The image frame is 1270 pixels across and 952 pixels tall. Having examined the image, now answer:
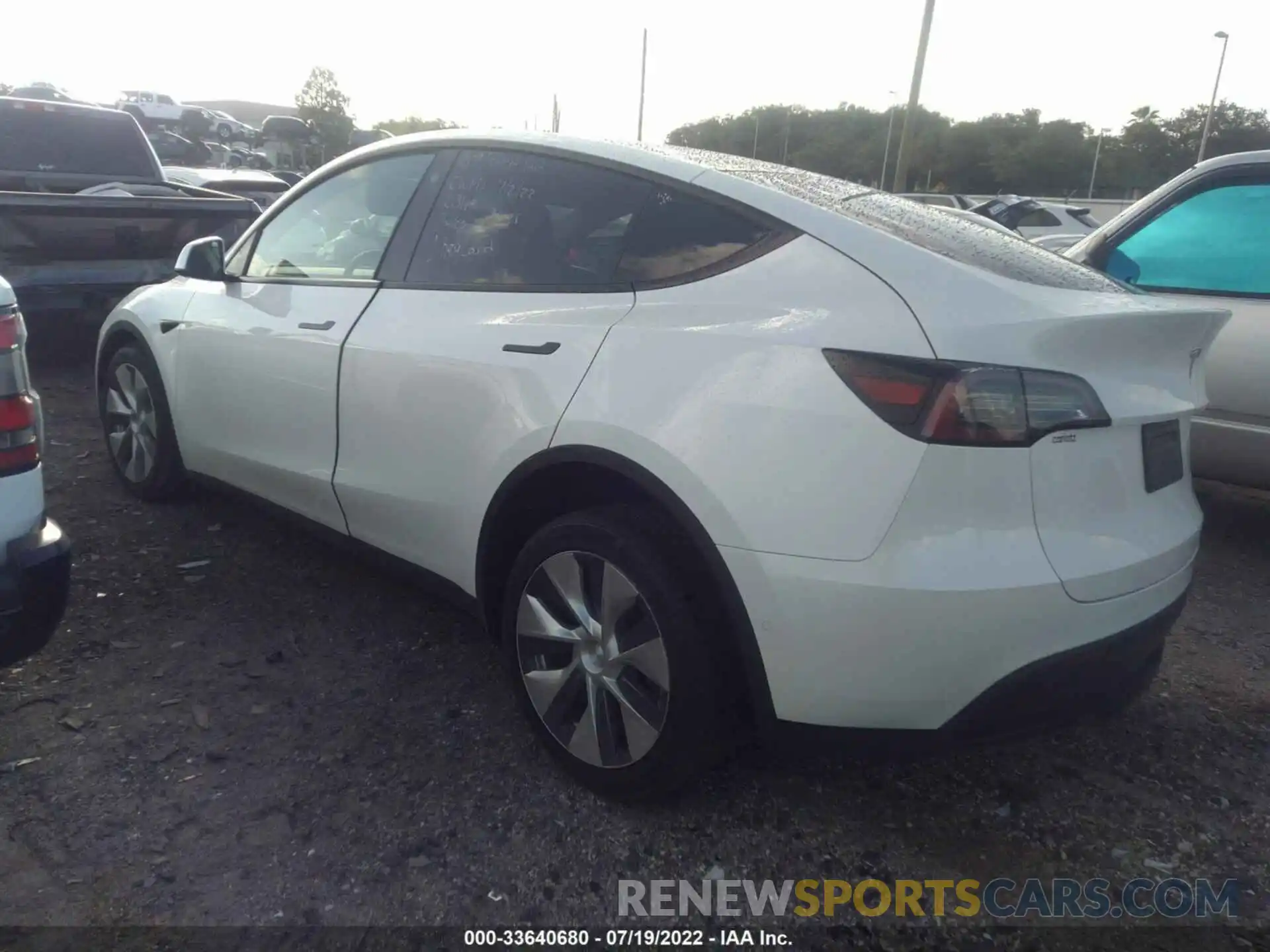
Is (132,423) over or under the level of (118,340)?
under

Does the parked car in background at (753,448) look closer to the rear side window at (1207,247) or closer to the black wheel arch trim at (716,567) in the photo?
the black wheel arch trim at (716,567)

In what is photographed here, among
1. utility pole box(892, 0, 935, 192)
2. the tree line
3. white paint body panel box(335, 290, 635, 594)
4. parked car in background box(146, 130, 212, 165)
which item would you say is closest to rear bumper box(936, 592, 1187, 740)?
white paint body panel box(335, 290, 635, 594)

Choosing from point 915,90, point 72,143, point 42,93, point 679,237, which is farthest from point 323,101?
point 679,237

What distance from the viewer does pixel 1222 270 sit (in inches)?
180

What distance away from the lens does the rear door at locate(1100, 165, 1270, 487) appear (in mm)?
4359

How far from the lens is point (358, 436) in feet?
10.6

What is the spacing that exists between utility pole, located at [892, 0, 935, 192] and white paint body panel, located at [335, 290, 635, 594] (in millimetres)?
18399

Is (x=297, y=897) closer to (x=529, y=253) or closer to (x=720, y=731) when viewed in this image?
(x=720, y=731)

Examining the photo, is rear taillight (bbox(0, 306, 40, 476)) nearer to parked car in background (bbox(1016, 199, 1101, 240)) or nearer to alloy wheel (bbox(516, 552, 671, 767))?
alloy wheel (bbox(516, 552, 671, 767))

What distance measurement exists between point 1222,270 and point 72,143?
788 cm

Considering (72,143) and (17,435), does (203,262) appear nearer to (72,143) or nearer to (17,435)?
(17,435)

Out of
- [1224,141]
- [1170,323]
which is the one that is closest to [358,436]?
[1170,323]

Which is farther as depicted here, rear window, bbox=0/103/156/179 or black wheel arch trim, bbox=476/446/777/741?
rear window, bbox=0/103/156/179

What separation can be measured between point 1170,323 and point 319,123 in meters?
55.7
